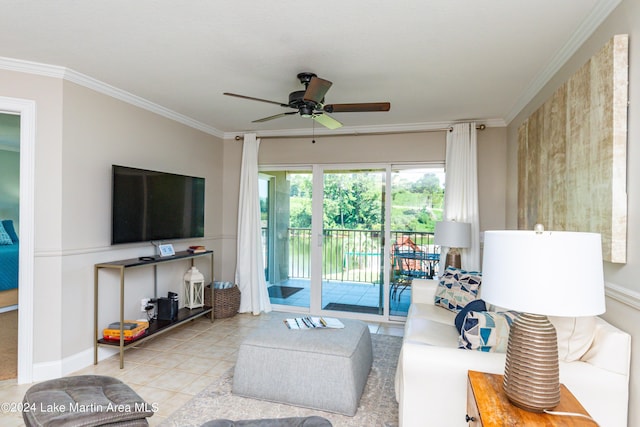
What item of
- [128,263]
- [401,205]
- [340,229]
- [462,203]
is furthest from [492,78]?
[128,263]

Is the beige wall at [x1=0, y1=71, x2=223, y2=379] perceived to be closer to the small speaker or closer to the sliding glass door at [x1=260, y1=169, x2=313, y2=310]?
the small speaker

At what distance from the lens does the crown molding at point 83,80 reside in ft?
9.11

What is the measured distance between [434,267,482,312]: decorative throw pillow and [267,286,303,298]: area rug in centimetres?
225

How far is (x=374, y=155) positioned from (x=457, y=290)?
6.73 ft

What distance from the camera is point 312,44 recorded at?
7.93 ft

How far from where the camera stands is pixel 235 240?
17.3ft

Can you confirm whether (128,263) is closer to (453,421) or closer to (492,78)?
(453,421)

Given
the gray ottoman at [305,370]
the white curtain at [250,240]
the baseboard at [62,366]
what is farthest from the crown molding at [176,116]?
the gray ottoman at [305,370]

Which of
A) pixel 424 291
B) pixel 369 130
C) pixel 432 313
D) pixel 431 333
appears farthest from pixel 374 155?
pixel 431 333

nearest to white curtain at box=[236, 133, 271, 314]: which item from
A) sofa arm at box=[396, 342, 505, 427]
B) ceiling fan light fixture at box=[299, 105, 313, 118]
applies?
ceiling fan light fixture at box=[299, 105, 313, 118]

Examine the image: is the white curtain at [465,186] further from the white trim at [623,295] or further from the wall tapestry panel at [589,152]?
the white trim at [623,295]

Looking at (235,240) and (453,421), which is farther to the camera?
(235,240)

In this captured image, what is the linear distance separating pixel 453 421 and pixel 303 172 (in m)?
3.76

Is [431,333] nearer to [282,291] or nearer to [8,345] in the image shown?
[282,291]
